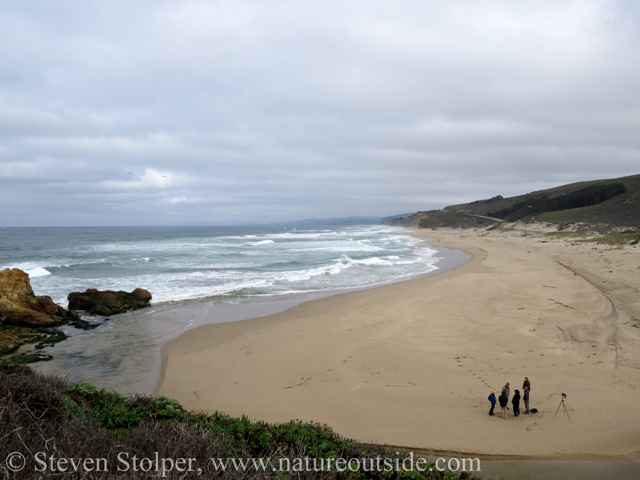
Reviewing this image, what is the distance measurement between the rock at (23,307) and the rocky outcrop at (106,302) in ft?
3.80

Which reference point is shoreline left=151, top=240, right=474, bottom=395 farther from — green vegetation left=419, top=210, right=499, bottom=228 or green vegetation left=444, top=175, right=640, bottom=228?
green vegetation left=419, top=210, right=499, bottom=228

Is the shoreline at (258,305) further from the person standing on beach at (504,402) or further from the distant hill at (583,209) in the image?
the distant hill at (583,209)

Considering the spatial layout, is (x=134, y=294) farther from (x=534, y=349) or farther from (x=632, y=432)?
Answer: (x=632, y=432)

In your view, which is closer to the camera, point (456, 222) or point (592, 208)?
point (592, 208)

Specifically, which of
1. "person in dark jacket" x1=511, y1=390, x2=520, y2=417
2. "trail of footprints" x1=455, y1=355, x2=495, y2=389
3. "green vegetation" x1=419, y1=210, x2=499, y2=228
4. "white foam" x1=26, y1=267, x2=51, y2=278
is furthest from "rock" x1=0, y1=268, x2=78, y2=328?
"green vegetation" x1=419, y1=210, x2=499, y2=228

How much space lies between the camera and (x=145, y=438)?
3672 millimetres

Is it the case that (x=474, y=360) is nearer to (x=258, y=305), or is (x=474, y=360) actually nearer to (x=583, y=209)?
(x=258, y=305)

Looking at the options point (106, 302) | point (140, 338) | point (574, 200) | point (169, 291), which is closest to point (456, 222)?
point (574, 200)

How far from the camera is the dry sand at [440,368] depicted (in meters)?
6.48

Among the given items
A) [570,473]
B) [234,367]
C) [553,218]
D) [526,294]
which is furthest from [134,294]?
[553,218]

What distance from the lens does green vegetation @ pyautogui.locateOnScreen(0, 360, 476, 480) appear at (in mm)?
3287

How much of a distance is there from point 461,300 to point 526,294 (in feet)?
10.5

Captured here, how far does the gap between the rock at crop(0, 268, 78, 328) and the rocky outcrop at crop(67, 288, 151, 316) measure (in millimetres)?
1160

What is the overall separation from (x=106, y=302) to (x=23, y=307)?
3143 millimetres
